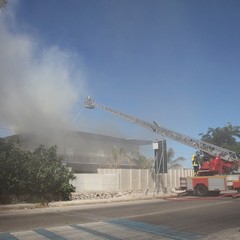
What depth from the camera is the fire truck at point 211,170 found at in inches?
959

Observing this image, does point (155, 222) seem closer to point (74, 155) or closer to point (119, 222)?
point (119, 222)

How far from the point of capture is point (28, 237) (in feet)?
29.8

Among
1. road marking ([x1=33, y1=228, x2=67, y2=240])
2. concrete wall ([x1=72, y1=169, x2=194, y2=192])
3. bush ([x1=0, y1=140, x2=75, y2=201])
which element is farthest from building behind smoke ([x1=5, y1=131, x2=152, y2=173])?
road marking ([x1=33, y1=228, x2=67, y2=240])

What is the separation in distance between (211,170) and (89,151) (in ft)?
78.6

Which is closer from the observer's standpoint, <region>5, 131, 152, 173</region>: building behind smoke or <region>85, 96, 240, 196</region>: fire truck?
<region>85, 96, 240, 196</region>: fire truck

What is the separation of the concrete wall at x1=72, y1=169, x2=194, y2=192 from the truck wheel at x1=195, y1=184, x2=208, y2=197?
5452mm

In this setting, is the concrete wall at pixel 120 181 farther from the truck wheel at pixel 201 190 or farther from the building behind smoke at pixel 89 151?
the building behind smoke at pixel 89 151

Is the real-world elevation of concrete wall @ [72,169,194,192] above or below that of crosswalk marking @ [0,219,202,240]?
above

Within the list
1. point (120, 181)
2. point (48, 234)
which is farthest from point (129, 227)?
point (120, 181)

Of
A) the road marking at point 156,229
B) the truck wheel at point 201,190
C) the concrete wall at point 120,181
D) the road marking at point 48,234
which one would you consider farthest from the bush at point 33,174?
the concrete wall at point 120,181

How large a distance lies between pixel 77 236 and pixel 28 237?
1.17m

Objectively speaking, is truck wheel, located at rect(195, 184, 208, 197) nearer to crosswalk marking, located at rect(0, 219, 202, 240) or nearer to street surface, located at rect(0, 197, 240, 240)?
street surface, located at rect(0, 197, 240, 240)

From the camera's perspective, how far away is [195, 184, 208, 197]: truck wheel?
2496 centimetres

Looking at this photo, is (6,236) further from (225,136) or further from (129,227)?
(225,136)
